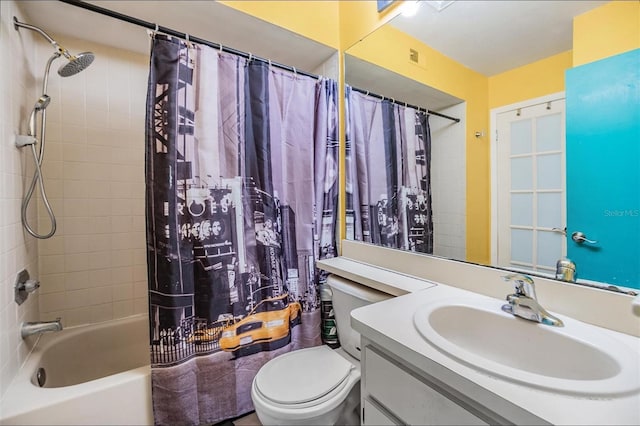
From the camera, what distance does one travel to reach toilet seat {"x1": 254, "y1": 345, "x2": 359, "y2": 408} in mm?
1056

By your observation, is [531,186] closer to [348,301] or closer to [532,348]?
[532,348]

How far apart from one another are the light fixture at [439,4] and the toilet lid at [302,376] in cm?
169

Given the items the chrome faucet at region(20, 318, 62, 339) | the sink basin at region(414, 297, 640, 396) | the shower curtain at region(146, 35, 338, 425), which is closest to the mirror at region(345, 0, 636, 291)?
the sink basin at region(414, 297, 640, 396)

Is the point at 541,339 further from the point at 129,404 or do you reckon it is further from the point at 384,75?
the point at 129,404

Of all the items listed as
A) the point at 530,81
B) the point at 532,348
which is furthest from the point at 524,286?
the point at 530,81

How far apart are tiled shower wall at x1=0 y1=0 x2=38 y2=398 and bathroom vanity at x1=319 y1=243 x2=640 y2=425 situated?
4.48ft

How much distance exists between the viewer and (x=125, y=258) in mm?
1801

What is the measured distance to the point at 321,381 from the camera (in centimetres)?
115

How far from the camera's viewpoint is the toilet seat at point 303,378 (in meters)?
1.06

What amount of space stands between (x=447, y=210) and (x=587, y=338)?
2.17ft

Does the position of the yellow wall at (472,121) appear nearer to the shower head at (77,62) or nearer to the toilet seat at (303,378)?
the toilet seat at (303,378)

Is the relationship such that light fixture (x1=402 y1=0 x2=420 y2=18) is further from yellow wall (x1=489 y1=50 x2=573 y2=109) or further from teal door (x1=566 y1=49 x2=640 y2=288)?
teal door (x1=566 y1=49 x2=640 y2=288)

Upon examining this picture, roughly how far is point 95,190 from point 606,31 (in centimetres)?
248

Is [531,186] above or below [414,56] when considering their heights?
below
